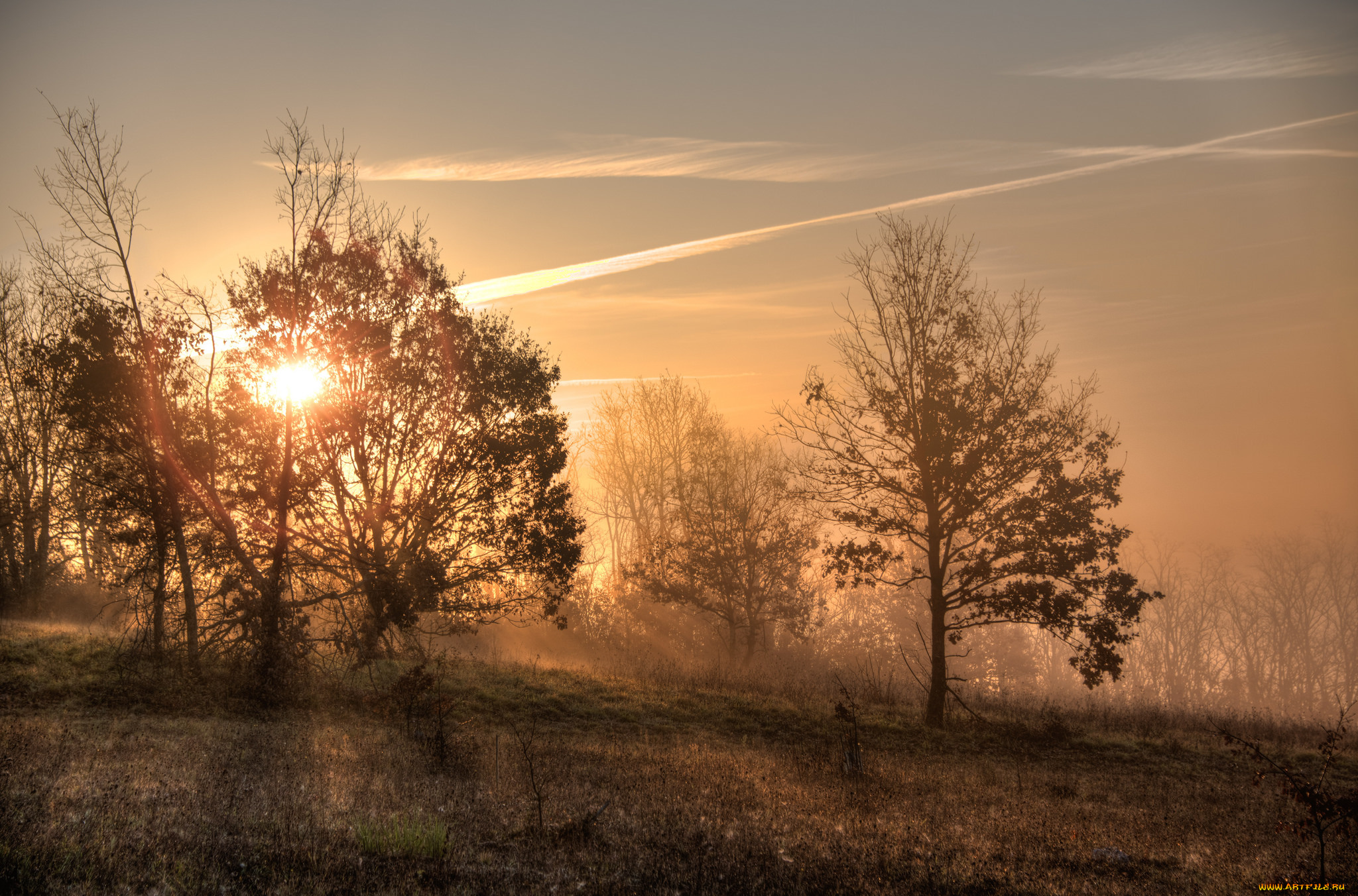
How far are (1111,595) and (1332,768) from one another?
4.76 meters

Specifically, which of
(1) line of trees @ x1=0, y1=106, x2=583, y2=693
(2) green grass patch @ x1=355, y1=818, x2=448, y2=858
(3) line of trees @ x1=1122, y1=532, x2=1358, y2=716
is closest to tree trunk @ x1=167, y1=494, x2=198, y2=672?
(1) line of trees @ x1=0, y1=106, x2=583, y2=693

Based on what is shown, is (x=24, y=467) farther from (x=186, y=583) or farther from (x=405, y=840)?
(x=405, y=840)

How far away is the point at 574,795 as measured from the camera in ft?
30.6

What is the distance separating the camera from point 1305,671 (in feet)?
205

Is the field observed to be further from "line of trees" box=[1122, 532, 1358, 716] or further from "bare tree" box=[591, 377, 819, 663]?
"line of trees" box=[1122, 532, 1358, 716]

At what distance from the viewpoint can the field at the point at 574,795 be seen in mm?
6547

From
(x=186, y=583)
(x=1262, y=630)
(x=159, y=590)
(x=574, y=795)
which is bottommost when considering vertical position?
(x=1262, y=630)

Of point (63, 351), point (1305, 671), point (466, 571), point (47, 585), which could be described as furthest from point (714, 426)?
point (1305, 671)

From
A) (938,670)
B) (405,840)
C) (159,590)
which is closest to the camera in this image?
(405,840)

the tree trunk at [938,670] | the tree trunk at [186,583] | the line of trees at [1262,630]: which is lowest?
the line of trees at [1262,630]

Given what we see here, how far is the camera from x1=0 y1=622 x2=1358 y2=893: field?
21.5 ft

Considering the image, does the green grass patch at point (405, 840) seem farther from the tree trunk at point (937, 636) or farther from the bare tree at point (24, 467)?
the bare tree at point (24, 467)

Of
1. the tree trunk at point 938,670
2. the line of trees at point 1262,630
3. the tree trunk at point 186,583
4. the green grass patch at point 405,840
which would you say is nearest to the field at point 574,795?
the green grass patch at point 405,840

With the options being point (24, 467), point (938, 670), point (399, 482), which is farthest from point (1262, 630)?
point (24, 467)
